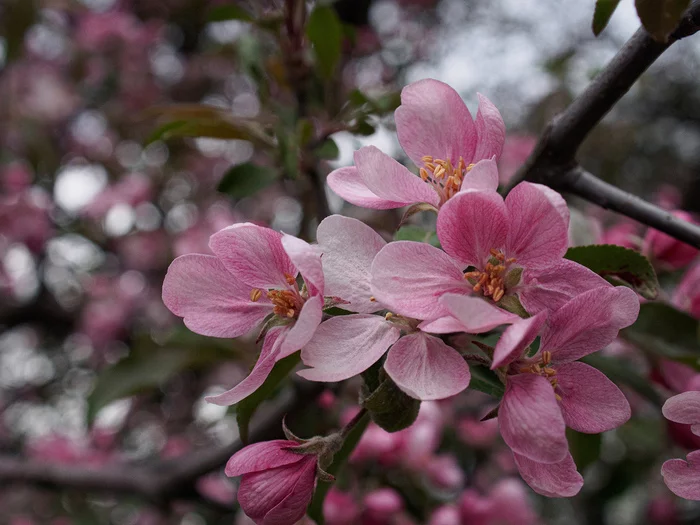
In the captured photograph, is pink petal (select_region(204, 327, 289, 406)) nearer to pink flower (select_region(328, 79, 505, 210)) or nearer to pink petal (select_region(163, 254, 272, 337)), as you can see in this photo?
pink petal (select_region(163, 254, 272, 337))

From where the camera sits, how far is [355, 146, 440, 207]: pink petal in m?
0.52

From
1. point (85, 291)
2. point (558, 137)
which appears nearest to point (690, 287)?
point (558, 137)

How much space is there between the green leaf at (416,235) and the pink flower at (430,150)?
6cm

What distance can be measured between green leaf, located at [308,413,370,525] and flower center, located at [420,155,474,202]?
26 centimetres

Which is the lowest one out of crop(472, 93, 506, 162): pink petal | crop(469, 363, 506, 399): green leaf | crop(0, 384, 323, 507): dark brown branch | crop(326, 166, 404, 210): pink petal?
crop(0, 384, 323, 507): dark brown branch

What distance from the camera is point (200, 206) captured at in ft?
9.96

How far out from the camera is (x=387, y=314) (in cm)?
51

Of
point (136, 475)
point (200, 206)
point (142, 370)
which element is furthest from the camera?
point (200, 206)

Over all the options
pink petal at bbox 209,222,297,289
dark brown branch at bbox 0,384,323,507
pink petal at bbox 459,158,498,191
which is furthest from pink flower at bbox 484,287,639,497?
dark brown branch at bbox 0,384,323,507

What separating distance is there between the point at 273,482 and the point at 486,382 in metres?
0.20

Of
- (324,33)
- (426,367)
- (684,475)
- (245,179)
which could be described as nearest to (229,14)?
(324,33)

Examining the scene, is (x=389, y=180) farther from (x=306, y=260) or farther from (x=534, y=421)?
(x=534, y=421)

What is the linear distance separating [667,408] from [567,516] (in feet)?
11.4

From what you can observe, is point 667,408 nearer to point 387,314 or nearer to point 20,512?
point 387,314
